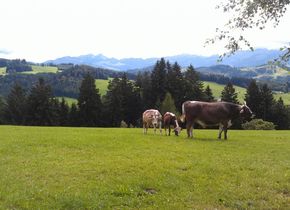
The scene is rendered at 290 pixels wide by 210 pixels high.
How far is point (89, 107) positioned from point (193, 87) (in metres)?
28.4

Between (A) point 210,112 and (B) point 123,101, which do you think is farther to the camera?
(B) point 123,101

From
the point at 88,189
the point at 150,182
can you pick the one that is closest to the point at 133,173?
the point at 150,182

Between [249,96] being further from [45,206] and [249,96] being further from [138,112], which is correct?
[45,206]

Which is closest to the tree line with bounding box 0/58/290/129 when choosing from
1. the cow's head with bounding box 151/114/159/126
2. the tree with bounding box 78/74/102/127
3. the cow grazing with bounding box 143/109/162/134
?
the tree with bounding box 78/74/102/127

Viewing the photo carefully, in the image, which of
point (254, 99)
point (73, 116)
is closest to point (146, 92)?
point (73, 116)

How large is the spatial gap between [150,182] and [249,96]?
98.0 m

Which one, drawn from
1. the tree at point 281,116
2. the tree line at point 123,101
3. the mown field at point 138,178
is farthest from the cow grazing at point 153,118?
the tree at point 281,116

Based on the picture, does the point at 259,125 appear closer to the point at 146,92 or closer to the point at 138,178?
the point at 146,92

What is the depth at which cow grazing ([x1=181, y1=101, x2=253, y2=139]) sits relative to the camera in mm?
32125

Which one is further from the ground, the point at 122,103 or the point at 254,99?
the point at 254,99

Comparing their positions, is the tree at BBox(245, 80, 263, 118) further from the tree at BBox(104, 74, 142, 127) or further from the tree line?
the tree at BBox(104, 74, 142, 127)

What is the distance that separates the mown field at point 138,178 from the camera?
13488mm

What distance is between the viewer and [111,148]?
2378 centimetres

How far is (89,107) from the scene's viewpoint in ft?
→ 334
